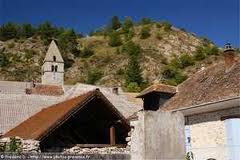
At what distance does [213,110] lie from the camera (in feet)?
69.5

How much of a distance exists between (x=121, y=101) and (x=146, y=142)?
2196cm

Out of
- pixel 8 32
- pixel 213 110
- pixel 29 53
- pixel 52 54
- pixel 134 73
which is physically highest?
pixel 8 32

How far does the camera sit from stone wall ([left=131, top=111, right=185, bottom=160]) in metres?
8.80

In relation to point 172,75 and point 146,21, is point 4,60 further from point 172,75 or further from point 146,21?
point 146,21

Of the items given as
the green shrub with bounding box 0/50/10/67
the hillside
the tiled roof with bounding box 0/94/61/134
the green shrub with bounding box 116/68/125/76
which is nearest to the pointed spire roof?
the hillside

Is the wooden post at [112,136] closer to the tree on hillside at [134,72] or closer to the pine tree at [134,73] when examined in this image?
the tree on hillside at [134,72]

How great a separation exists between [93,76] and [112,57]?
13.1 metres

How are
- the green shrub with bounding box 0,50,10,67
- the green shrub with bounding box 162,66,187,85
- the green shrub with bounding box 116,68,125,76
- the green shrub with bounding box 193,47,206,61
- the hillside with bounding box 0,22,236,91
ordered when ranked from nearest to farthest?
the green shrub with bounding box 162,66,187,85 < the green shrub with bounding box 116,68,125,76 < the hillside with bounding box 0,22,236,91 < the green shrub with bounding box 193,47,206,61 < the green shrub with bounding box 0,50,10,67

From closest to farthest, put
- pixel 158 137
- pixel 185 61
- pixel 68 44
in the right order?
1. pixel 158 137
2. pixel 185 61
3. pixel 68 44

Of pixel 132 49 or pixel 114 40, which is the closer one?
pixel 132 49

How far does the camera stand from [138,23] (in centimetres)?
11762

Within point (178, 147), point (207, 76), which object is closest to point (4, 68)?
point (207, 76)

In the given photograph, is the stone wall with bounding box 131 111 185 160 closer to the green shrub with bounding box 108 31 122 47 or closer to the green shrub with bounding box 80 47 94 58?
the green shrub with bounding box 80 47 94 58

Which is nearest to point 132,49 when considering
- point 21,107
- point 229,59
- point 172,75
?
point 172,75
